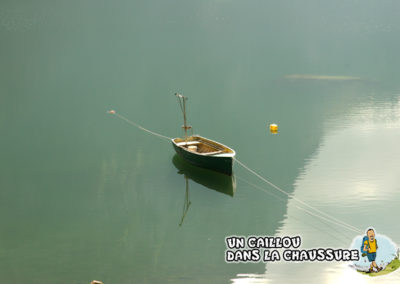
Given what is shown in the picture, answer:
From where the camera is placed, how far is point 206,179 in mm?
17828

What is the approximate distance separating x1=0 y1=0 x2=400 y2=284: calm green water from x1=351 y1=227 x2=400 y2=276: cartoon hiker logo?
32 centimetres

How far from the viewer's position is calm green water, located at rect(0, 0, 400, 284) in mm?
13125

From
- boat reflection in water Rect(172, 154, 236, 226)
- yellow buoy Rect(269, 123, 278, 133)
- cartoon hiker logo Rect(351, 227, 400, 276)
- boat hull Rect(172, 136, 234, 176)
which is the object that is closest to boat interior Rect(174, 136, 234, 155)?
boat hull Rect(172, 136, 234, 176)

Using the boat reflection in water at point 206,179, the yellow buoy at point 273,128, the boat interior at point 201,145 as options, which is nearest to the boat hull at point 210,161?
the boat reflection in water at point 206,179

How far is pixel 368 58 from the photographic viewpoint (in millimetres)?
44844

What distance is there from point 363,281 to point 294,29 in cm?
5662

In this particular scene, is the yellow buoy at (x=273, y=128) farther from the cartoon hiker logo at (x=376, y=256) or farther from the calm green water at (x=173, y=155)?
the cartoon hiker logo at (x=376, y=256)

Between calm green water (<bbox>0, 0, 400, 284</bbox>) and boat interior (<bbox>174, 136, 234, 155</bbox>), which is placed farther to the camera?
boat interior (<bbox>174, 136, 234, 155</bbox>)

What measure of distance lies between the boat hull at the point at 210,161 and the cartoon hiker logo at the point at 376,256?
537cm

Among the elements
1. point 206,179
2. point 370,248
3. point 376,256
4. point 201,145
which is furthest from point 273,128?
point 376,256

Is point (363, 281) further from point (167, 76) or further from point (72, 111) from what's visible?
point (167, 76)

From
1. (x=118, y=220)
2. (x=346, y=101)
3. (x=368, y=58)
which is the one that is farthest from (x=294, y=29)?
(x=118, y=220)

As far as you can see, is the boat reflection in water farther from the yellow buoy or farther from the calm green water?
the yellow buoy

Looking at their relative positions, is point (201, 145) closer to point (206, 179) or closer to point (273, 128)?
point (206, 179)
